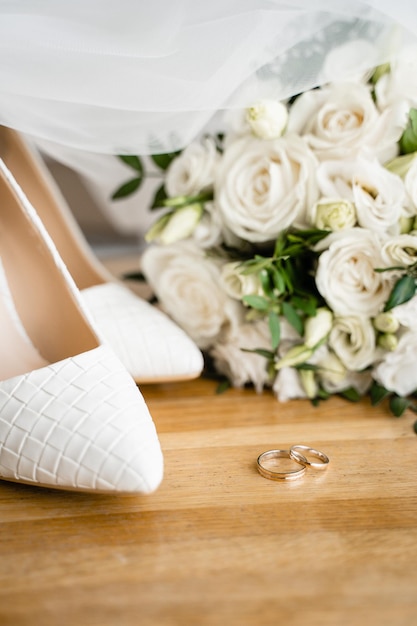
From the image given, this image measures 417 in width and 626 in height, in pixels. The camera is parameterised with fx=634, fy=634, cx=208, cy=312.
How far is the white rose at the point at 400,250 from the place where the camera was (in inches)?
26.1

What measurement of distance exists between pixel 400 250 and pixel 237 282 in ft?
0.62

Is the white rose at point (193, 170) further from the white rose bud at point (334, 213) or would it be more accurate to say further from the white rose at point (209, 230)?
the white rose bud at point (334, 213)

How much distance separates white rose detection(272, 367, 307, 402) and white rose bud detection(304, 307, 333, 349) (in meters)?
0.06

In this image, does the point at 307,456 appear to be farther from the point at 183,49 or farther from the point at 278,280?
the point at 183,49

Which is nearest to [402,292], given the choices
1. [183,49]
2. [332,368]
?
[332,368]

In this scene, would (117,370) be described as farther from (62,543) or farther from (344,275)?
(344,275)

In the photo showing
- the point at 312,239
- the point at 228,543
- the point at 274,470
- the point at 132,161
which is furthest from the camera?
the point at 132,161

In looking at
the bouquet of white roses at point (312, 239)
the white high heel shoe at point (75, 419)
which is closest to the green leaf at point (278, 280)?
the bouquet of white roses at point (312, 239)

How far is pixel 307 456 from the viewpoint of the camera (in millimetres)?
644

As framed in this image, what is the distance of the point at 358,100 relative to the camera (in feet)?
2.31

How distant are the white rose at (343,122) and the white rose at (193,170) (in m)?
0.11

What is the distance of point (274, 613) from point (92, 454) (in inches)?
7.2

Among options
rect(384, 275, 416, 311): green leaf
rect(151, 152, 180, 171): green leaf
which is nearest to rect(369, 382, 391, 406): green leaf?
rect(384, 275, 416, 311): green leaf

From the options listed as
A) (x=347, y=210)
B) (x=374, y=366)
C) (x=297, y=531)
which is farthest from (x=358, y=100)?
(x=297, y=531)
